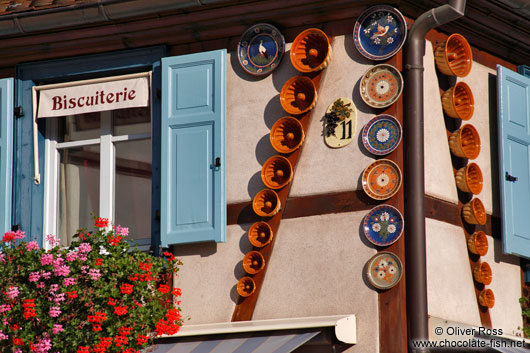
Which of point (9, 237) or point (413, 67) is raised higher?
point (413, 67)

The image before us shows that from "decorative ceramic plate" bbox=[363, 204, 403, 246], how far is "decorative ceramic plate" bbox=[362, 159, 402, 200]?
0.38 feet

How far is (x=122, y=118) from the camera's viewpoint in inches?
532

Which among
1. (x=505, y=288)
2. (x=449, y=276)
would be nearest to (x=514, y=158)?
(x=505, y=288)

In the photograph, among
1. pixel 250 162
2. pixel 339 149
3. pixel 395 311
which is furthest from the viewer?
pixel 250 162

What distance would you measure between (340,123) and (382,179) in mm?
665

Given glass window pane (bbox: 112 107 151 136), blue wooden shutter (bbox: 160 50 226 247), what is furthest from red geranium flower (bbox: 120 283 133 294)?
glass window pane (bbox: 112 107 151 136)

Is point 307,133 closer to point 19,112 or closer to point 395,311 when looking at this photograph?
point 395,311

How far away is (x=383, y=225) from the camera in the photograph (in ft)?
38.6

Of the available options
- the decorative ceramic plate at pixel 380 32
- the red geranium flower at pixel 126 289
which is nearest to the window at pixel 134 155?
the red geranium flower at pixel 126 289

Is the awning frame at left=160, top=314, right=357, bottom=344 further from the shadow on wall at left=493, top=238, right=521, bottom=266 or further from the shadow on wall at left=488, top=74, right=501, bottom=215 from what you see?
the shadow on wall at left=488, top=74, right=501, bottom=215

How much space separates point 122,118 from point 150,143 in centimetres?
45

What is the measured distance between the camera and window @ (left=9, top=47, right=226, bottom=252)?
12.5m

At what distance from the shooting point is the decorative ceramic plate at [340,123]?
12109 mm

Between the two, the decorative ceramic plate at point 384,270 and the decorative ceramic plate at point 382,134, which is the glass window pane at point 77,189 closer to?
the decorative ceramic plate at point 382,134
